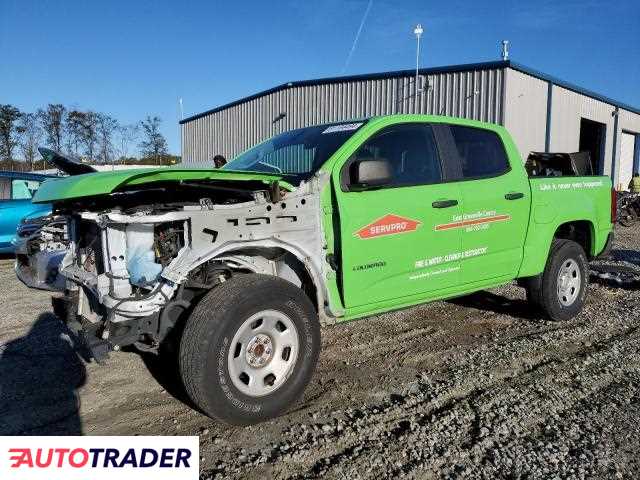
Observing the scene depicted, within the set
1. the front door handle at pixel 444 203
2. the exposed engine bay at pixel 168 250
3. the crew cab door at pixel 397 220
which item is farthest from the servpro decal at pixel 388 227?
the exposed engine bay at pixel 168 250

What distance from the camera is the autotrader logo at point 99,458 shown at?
7.53ft

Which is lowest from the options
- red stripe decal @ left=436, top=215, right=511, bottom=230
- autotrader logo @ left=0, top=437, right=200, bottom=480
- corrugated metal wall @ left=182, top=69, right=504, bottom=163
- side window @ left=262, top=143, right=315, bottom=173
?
autotrader logo @ left=0, top=437, right=200, bottom=480

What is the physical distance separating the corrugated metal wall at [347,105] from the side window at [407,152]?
1216 cm

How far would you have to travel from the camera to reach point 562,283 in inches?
217

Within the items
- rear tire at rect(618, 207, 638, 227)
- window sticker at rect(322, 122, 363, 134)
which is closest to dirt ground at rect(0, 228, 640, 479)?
window sticker at rect(322, 122, 363, 134)

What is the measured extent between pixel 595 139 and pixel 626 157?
477cm

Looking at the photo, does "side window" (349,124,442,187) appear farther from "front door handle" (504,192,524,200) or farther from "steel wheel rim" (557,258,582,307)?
"steel wheel rim" (557,258,582,307)

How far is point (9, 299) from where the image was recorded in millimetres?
6613

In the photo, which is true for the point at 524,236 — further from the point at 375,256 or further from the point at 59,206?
the point at 59,206

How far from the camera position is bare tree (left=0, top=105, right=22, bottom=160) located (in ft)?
119

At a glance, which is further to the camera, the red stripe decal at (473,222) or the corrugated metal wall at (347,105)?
the corrugated metal wall at (347,105)

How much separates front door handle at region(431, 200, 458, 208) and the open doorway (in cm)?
2291

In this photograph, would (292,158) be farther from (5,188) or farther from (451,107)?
(451,107)

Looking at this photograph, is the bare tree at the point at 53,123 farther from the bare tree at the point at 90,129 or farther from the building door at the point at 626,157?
the building door at the point at 626,157
